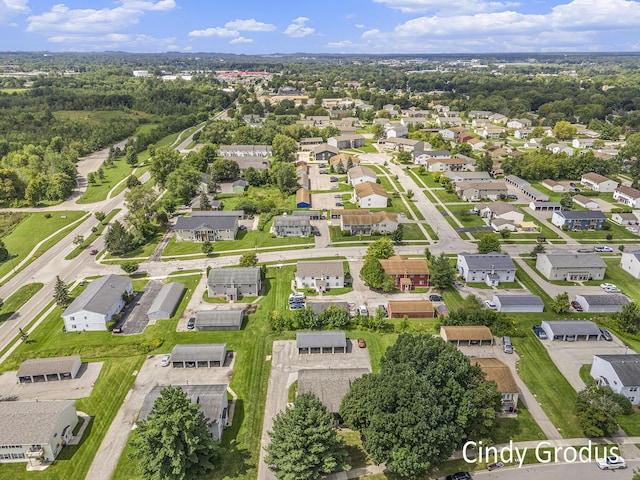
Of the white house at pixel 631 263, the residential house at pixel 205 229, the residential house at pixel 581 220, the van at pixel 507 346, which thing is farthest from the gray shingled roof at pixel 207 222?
the white house at pixel 631 263

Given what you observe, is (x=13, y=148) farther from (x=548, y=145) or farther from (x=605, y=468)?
(x=548, y=145)

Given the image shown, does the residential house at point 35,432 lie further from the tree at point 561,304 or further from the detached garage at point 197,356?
the tree at point 561,304

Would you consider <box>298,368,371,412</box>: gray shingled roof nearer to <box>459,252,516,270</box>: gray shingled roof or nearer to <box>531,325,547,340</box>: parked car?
<box>531,325,547,340</box>: parked car

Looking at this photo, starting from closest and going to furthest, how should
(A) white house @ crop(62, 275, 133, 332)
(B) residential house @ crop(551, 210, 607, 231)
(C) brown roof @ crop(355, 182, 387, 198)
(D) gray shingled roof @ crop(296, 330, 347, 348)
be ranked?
1. (D) gray shingled roof @ crop(296, 330, 347, 348)
2. (A) white house @ crop(62, 275, 133, 332)
3. (B) residential house @ crop(551, 210, 607, 231)
4. (C) brown roof @ crop(355, 182, 387, 198)

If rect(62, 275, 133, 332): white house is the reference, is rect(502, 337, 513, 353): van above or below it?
below

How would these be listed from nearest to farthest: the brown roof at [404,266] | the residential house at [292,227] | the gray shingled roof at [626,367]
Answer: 1. the gray shingled roof at [626,367]
2. the brown roof at [404,266]
3. the residential house at [292,227]

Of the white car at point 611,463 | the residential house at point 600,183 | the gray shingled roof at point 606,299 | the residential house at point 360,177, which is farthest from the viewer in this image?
the residential house at point 360,177

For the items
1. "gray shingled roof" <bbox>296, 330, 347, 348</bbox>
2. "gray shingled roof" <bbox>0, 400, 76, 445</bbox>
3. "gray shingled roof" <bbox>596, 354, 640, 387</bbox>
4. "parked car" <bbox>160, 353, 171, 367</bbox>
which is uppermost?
"gray shingled roof" <bbox>0, 400, 76, 445</bbox>

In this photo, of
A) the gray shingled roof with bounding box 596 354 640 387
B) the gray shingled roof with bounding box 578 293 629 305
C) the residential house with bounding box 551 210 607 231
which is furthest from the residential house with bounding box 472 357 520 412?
the residential house with bounding box 551 210 607 231
